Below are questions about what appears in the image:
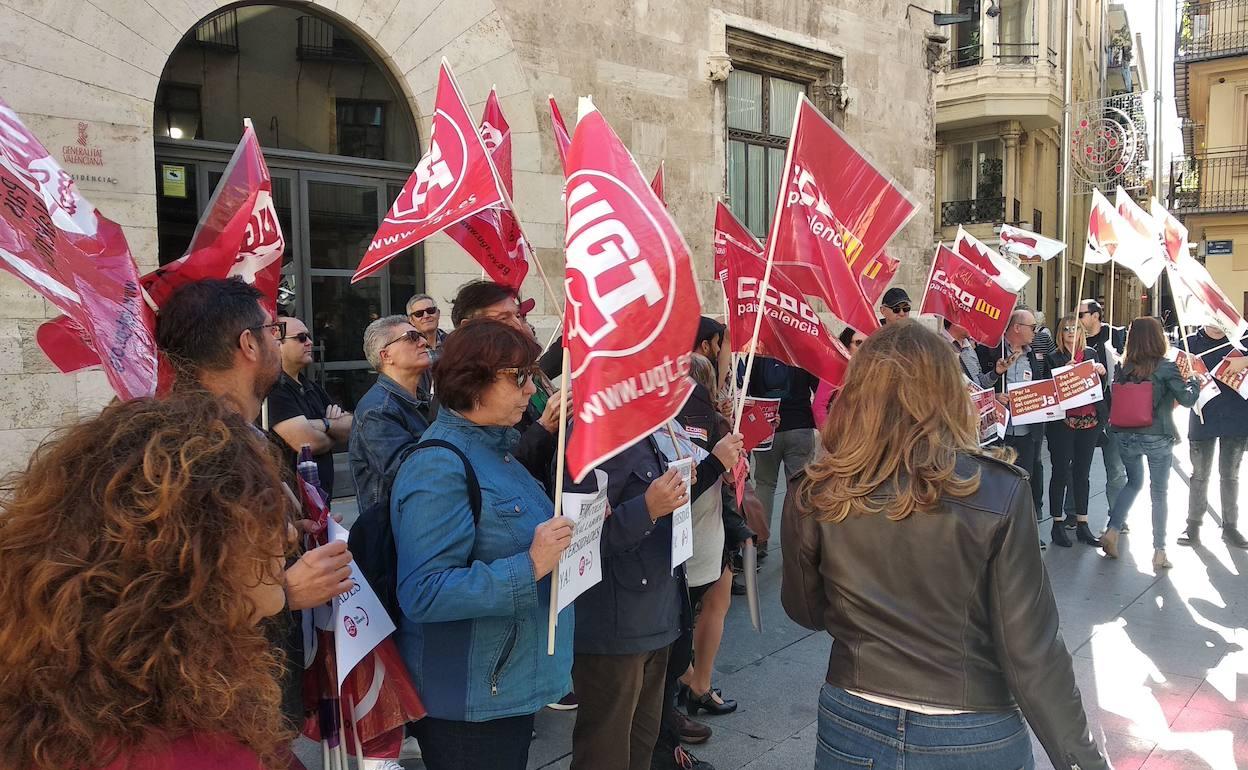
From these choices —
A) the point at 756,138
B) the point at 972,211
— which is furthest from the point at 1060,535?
the point at 972,211

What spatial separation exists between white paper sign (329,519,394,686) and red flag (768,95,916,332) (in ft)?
8.07

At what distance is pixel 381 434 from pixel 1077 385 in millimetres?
5549

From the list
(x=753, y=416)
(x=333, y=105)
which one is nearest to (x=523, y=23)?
(x=333, y=105)

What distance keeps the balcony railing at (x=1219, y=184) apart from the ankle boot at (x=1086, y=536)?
24.0 m

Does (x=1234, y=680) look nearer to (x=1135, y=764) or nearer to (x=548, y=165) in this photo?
(x=1135, y=764)

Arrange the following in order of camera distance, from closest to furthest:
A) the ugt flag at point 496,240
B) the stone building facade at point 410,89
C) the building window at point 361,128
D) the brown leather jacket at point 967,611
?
the brown leather jacket at point 967,611 → the ugt flag at point 496,240 → the stone building facade at point 410,89 → the building window at point 361,128

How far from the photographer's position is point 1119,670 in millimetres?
4883

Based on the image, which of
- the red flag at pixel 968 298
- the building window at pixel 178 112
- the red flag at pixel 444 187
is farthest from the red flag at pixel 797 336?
the building window at pixel 178 112

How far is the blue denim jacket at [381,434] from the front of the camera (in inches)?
132

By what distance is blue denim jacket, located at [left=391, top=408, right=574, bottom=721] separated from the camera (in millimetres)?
2236

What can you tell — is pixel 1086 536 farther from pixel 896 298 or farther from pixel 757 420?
pixel 757 420

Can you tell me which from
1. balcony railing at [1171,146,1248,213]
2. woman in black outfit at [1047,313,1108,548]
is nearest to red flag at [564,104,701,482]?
woman in black outfit at [1047,313,1108,548]

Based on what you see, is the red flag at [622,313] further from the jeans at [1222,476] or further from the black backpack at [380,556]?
the jeans at [1222,476]

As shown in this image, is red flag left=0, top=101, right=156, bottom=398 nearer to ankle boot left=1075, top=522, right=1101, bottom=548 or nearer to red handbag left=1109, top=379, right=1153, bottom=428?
red handbag left=1109, top=379, right=1153, bottom=428
